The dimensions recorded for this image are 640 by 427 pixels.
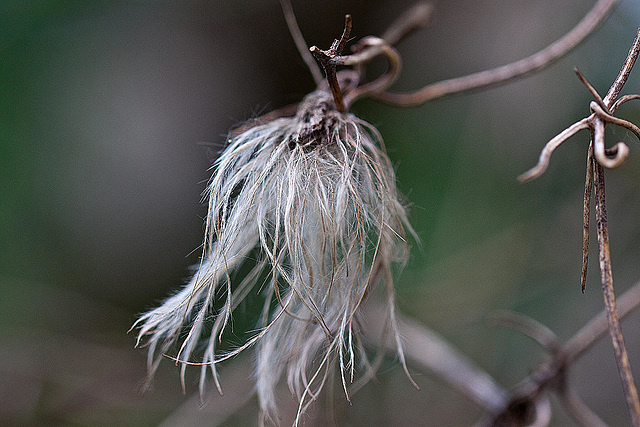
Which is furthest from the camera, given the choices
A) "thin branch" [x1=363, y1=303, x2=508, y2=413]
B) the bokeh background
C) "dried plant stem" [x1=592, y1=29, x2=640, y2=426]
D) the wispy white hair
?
the bokeh background

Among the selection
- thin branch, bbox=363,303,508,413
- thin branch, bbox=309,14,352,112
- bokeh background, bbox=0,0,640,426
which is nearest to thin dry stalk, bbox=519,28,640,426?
thin branch, bbox=309,14,352,112

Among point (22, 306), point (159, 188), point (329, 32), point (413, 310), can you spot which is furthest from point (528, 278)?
point (22, 306)

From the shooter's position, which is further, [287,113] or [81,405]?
[81,405]

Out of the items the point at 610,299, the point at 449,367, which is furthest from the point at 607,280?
the point at 449,367

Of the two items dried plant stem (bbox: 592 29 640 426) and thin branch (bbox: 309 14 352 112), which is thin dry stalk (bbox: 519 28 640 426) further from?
thin branch (bbox: 309 14 352 112)

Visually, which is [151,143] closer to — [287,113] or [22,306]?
[22,306]

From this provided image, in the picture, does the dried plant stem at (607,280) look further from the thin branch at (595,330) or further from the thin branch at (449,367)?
the thin branch at (449,367)
